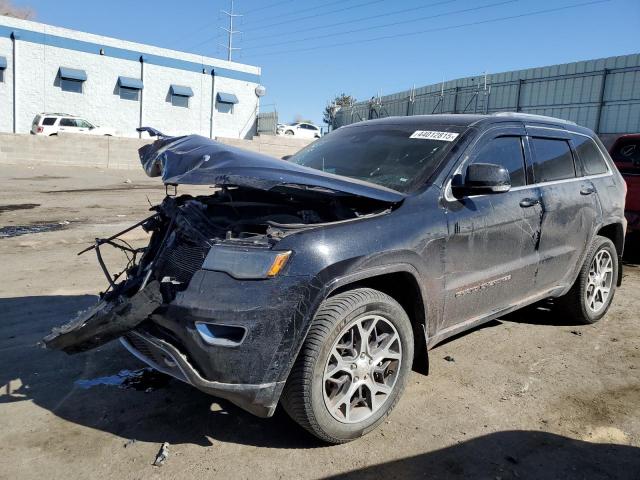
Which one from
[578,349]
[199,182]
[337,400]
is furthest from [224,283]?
[578,349]

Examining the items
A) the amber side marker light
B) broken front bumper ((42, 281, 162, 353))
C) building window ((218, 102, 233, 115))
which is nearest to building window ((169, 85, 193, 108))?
building window ((218, 102, 233, 115))

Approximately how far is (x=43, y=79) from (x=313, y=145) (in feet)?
97.5

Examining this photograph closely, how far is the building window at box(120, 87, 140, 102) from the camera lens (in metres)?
31.9

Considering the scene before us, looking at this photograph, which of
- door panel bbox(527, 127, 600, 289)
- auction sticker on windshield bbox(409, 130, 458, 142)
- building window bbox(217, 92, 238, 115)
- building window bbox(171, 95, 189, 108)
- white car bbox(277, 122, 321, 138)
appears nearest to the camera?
auction sticker on windshield bbox(409, 130, 458, 142)

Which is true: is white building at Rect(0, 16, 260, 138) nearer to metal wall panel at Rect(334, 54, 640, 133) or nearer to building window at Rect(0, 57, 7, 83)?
building window at Rect(0, 57, 7, 83)

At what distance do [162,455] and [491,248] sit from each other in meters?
2.45

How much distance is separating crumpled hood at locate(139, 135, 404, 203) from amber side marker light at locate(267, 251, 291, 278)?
36cm

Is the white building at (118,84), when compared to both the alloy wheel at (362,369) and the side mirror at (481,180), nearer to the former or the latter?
the side mirror at (481,180)

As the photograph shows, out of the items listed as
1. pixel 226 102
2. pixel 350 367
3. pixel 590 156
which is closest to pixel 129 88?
pixel 226 102

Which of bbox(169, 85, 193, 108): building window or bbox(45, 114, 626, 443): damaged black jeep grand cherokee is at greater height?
bbox(169, 85, 193, 108): building window

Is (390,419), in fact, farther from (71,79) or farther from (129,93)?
(129,93)

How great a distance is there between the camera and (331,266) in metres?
2.70

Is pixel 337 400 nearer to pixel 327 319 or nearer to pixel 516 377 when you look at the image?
pixel 327 319

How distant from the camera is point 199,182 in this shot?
2.72m
